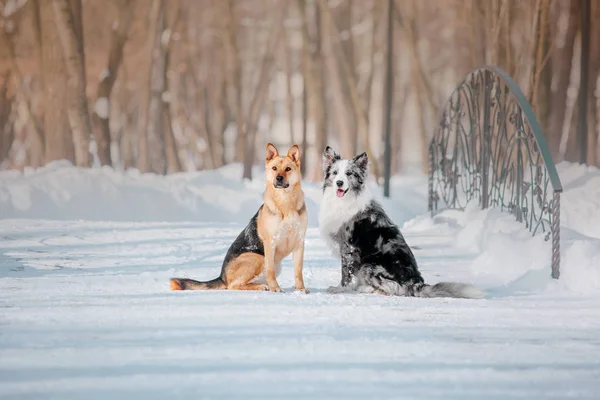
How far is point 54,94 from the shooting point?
92.1 ft

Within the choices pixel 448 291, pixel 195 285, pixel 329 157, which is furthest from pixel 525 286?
pixel 195 285

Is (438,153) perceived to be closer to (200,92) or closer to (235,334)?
(235,334)

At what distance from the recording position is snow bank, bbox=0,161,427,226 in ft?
64.3

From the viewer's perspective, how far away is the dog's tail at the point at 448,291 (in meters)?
8.99

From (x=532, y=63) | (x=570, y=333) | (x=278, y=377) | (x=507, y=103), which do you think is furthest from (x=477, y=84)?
(x=278, y=377)

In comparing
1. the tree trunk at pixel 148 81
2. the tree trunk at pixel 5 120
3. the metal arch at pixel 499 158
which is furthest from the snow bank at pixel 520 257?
the tree trunk at pixel 5 120

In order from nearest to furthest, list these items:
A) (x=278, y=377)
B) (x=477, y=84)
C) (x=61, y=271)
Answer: (x=278, y=377) < (x=61, y=271) < (x=477, y=84)

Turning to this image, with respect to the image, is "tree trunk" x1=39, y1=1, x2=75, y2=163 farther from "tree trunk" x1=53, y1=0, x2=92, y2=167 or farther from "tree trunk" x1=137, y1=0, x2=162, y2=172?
"tree trunk" x1=137, y1=0, x2=162, y2=172

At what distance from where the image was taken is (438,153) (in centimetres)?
1794

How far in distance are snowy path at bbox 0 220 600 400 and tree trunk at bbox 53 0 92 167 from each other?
13.7 m

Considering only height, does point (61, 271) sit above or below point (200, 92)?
below

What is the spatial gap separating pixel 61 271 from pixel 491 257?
5544mm

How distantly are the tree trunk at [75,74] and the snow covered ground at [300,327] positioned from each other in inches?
383

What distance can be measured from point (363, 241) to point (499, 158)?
19.9 ft
